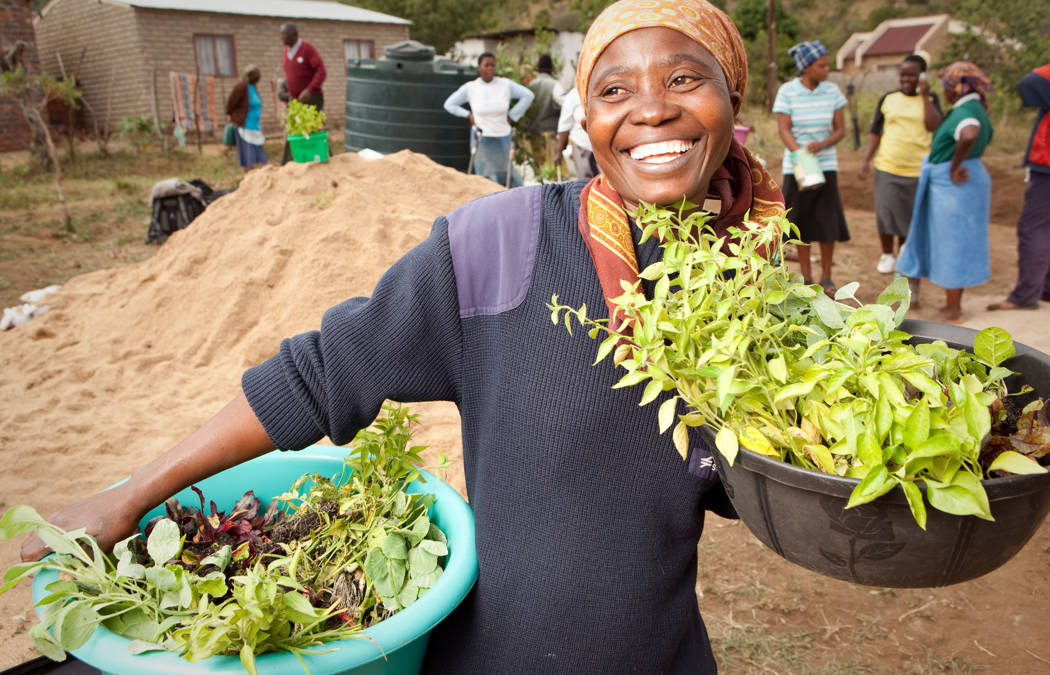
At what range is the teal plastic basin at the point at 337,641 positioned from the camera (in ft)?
3.07

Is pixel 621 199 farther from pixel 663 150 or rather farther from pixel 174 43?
pixel 174 43

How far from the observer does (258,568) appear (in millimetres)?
1044

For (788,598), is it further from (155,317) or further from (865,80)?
(865,80)

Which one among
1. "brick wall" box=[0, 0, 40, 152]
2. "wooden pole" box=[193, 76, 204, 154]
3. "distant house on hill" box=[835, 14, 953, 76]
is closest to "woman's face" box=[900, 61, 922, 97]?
"brick wall" box=[0, 0, 40, 152]

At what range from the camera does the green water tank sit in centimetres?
826

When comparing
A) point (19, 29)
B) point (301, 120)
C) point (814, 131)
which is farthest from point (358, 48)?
point (814, 131)

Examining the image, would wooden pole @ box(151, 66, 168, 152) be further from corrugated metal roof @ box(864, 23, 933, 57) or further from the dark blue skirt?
corrugated metal roof @ box(864, 23, 933, 57)

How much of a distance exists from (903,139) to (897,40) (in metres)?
33.2

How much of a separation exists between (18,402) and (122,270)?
2.31 metres

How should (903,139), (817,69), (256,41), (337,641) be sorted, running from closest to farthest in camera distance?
(337,641)
(817,69)
(903,139)
(256,41)

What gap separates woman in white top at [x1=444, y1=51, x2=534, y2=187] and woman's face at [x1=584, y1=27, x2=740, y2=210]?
6.65 metres

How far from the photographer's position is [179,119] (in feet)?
48.7

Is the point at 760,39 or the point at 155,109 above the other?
the point at 760,39

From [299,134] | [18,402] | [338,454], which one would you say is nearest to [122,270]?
[299,134]
